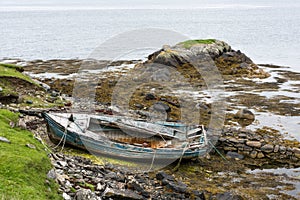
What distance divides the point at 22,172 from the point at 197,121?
14.8 m

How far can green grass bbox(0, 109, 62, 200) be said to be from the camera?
8137mm

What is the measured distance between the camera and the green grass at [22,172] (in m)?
8.14

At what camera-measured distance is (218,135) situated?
64.5ft

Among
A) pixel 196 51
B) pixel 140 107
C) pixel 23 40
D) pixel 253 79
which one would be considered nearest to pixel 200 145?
pixel 140 107

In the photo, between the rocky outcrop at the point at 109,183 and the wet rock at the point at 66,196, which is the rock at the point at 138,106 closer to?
the rocky outcrop at the point at 109,183

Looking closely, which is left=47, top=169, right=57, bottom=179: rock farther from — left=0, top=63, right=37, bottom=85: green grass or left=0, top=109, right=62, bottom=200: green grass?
left=0, top=63, right=37, bottom=85: green grass

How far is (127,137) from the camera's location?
17516 mm

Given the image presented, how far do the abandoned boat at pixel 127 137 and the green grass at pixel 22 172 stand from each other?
15.2ft

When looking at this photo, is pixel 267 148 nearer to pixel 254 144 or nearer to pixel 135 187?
pixel 254 144

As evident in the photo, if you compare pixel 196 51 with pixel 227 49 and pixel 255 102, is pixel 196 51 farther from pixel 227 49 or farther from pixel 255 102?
pixel 255 102

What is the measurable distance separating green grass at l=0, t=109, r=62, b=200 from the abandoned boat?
464cm

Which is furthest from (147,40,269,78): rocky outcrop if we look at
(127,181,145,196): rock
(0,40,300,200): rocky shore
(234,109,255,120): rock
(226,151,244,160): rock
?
(127,181,145,196): rock

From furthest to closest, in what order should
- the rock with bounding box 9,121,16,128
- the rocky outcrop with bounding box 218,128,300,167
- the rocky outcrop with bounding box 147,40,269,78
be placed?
the rocky outcrop with bounding box 147,40,269,78, the rocky outcrop with bounding box 218,128,300,167, the rock with bounding box 9,121,16,128

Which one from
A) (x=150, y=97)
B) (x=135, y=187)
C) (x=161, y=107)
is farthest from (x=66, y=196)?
(x=150, y=97)
